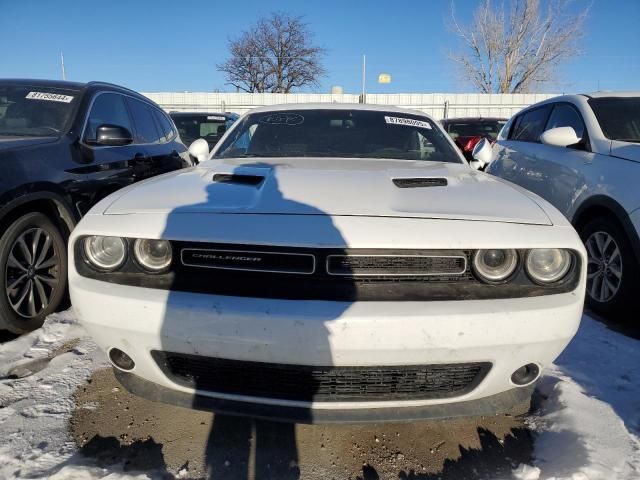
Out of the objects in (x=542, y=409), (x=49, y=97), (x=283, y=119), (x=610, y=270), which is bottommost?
(x=542, y=409)

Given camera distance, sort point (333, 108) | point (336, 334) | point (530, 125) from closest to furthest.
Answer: point (336, 334), point (333, 108), point (530, 125)

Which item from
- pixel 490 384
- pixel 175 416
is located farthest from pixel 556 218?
pixel 175 416

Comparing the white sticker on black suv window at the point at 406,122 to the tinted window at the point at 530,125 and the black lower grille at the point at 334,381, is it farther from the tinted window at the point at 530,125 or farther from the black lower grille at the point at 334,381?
the tinted window at the point at 530,125

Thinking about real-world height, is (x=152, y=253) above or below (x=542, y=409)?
above

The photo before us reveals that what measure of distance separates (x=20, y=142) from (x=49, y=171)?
0.77 ft

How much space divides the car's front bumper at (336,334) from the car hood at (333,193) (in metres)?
0.37

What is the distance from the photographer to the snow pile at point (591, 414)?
1690 mm

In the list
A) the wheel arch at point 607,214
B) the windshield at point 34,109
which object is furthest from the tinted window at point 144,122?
Result: the wheel arch at point 607,214

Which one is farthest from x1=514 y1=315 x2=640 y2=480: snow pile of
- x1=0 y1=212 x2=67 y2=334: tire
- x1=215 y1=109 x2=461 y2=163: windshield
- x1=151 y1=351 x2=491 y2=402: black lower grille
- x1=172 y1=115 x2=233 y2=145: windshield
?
x1=172 y1=115 x2=233 y2=145: windshield

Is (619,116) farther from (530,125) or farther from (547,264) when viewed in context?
(547,264)

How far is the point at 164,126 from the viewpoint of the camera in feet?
17.0

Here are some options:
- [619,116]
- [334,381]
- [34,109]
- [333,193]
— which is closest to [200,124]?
[34,109]

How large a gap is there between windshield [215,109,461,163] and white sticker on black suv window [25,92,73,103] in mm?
1485

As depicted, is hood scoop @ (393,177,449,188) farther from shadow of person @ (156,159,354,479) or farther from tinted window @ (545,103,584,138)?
tinted window @ (545,103,584,138)
